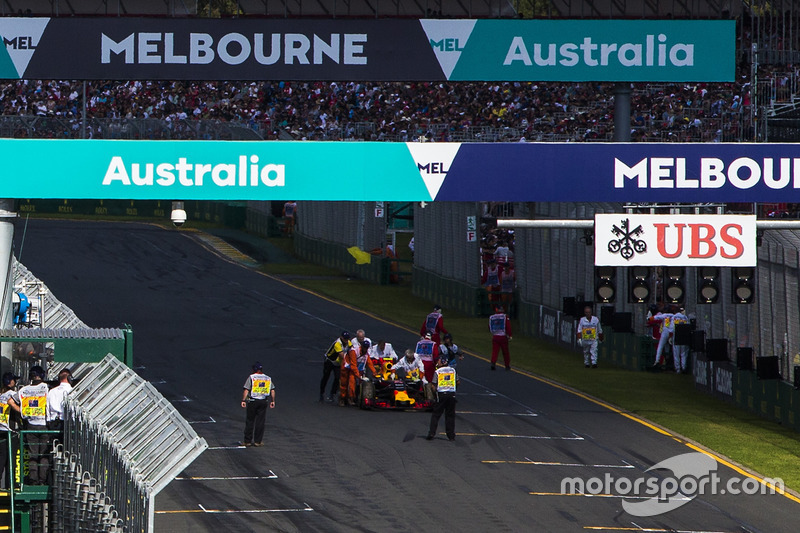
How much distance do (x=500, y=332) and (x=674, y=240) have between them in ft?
39.6

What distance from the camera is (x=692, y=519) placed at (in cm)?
1802

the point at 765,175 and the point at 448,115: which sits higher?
the point at 448,115

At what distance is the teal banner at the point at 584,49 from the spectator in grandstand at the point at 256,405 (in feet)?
41.1

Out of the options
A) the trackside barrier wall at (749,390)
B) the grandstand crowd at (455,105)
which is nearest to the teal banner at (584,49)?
the grandstand crowd at (455,105)

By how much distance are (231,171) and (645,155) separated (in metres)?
6.74

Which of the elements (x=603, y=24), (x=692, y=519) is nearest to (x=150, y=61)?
(x=603, y=24)

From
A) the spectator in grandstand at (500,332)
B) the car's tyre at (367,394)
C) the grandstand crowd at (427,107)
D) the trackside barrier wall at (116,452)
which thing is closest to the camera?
the trackside barrier wall at (116,452)

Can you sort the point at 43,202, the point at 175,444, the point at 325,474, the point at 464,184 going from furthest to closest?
the point at 43,202 → the point at 464,184 → the point at 325,474 → the point at 175,444

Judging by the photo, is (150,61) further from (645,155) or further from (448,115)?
(448,115)

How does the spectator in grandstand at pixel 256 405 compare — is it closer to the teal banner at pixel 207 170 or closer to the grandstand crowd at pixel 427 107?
the teal banner at pixel 207 170

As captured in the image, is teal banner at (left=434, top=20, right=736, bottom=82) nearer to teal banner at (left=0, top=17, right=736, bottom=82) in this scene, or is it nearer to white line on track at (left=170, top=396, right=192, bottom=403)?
teal banner at (left=0, top=17, right=736, bottom=82)

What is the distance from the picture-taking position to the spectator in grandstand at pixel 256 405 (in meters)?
22.4

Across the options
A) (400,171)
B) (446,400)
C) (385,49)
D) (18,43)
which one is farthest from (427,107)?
(400,171)

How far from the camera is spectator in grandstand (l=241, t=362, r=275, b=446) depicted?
22.4m
